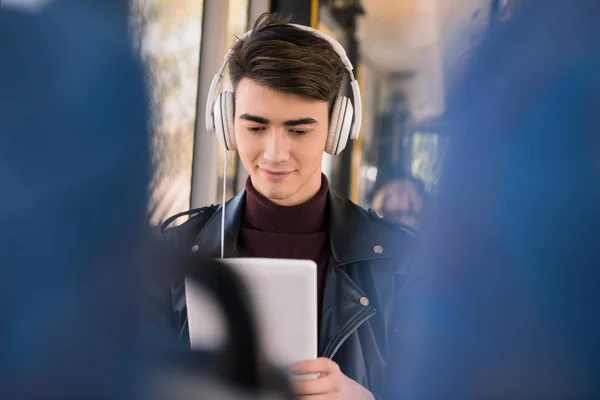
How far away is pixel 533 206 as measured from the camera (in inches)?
21.4

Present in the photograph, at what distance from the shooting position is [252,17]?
2.69ft

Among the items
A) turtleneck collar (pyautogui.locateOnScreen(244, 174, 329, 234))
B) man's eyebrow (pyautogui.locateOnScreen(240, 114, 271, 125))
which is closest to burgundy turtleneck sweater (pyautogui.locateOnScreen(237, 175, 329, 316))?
turtleneck collar (pyautogui.locateOnScreen(244, 174, 329, 234))

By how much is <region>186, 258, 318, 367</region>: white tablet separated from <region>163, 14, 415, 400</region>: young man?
11 centimetres

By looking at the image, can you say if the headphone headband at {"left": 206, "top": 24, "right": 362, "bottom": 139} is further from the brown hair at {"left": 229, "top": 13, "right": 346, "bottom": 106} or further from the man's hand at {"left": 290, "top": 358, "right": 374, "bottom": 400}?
the man's hand at {"left": 290, "top": 358, "right": 374, "bottom": 400}

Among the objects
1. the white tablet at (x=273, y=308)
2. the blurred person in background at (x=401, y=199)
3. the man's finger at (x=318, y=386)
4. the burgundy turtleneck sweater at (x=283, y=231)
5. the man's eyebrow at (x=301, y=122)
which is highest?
the man's eyebrow at (x=301, y=122)

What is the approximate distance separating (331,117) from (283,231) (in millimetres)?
177

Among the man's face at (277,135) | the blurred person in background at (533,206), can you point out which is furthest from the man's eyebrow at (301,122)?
the blurred person in background at (533,206)

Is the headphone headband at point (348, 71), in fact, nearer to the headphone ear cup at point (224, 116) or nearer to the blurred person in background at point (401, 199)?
the headphone ear cup at point (224, 116)

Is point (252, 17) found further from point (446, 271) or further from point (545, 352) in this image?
A: point (545, 352)

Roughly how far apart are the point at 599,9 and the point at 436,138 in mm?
197

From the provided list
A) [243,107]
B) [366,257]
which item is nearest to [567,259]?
[366,257]

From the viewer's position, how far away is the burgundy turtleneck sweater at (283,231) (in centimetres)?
80

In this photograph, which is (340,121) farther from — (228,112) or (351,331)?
(351,331)

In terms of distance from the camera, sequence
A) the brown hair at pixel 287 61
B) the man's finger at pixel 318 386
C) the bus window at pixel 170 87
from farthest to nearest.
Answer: the brown hair at pixel 287 61
the man's finger at pixel 318 386
the bus window at pixel 170 87
